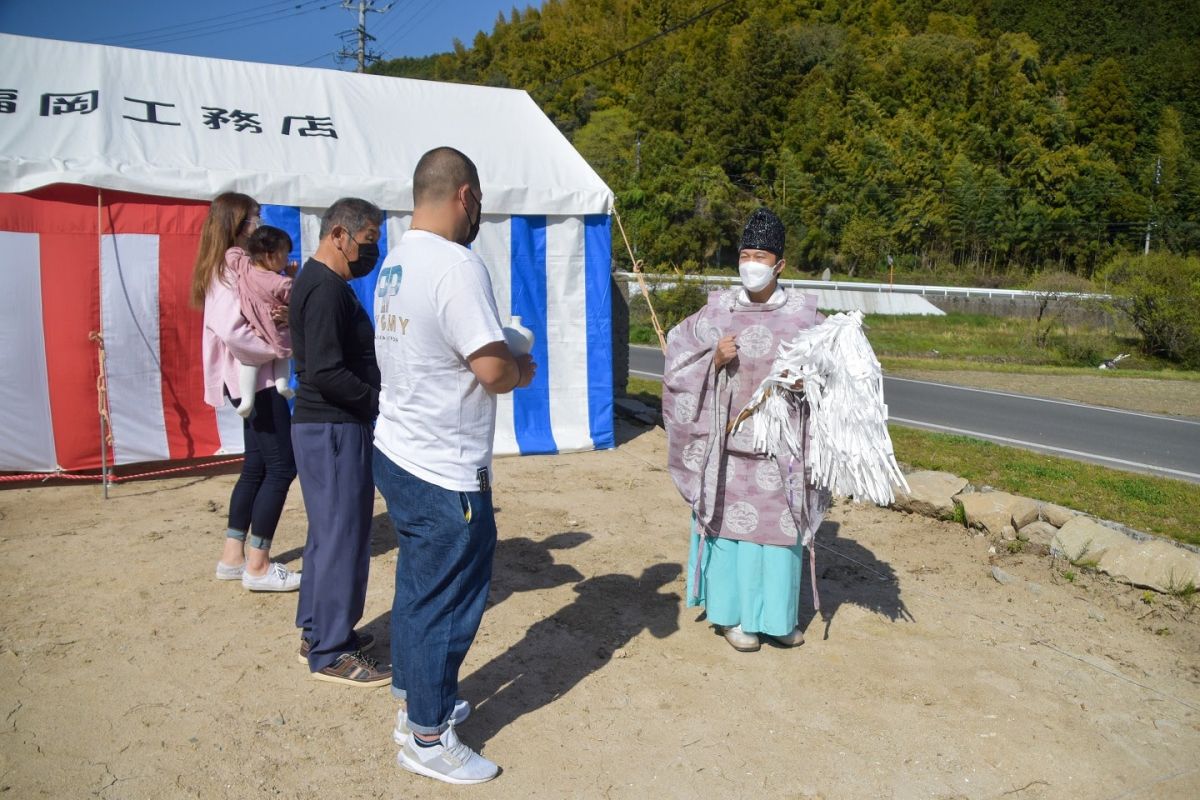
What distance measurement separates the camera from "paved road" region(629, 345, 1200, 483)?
9242 mm

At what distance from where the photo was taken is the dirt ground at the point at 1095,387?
13.3 m

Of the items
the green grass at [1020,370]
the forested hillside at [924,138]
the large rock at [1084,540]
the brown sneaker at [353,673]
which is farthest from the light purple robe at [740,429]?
the forested hillside at [924,138]

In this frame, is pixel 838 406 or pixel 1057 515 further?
pixel 1057 515

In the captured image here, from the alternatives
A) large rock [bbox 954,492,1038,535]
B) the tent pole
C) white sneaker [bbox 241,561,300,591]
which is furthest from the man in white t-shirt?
the tent pole

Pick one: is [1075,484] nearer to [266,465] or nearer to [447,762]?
[447,762]

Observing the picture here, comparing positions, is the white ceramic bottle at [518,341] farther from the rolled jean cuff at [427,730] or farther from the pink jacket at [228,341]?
the pink jacket at [228,341]

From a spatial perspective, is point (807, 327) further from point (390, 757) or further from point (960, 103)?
point (960, 103)

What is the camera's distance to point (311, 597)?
3344 millimetres

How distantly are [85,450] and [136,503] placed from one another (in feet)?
2.57

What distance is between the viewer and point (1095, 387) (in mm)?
15367

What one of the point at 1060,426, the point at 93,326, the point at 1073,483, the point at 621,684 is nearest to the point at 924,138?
the point at 1060,426

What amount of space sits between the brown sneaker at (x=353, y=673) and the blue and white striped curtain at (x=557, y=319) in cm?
380

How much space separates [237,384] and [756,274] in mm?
2389

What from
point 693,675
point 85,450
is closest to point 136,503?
point 85,450
